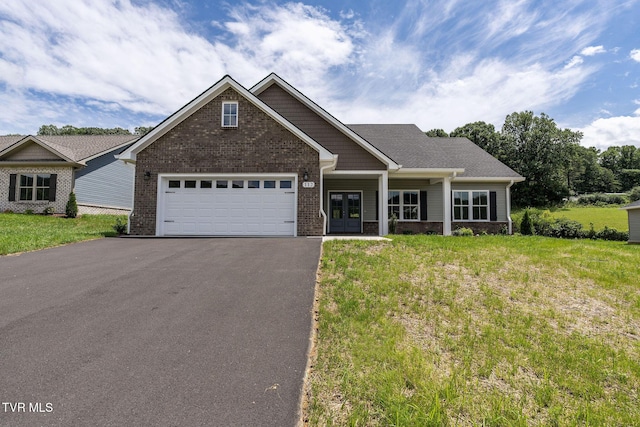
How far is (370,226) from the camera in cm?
1590

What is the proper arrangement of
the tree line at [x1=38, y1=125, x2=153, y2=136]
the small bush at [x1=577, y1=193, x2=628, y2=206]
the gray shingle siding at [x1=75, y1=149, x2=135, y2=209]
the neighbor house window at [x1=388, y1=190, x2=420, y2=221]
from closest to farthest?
the neighbor house window at [x1=388, y1=190, x2=420, y2=221] < the gray shingle siding at [x1=75, y1=149, x2=135, y2=209] < the small bush at [x1=577, y1=193, x2=628, y2=206] < the tree line at [x1=38, y1=125, x2=153, y2=136]

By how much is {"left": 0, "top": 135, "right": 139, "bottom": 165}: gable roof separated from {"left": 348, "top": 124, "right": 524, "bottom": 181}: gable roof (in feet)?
52.7

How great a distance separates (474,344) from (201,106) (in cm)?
1165

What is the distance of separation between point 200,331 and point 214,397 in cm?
132

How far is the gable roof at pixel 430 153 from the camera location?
15.2m

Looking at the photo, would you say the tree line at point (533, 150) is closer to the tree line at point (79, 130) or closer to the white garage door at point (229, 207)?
the white garage door at point (229, 207)

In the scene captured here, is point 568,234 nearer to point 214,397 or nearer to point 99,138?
point 214,397

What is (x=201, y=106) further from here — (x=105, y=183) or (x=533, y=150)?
(x=533, y=150)

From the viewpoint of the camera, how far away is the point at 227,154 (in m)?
11.7

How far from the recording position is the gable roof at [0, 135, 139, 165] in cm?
1786

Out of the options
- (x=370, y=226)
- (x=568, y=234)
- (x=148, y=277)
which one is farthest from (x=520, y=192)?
(x=148, y=277)

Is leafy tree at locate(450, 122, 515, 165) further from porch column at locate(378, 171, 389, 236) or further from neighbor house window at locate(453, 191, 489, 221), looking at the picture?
porch column at locate(378, 171, 389, 236)

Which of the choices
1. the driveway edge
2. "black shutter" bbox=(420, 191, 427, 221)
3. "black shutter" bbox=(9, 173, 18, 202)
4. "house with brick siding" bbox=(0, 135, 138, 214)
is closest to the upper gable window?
the driveway edge

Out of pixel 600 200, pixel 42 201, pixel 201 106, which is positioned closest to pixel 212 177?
pixel 201 106
